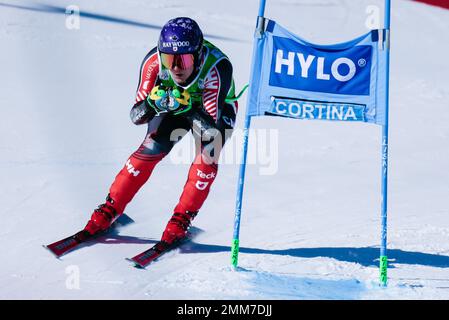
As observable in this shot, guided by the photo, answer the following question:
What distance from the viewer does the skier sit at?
6.84m

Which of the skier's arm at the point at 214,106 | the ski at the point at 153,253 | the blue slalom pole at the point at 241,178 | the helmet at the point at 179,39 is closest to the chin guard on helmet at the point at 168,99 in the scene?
the skier's arm at the point at 214,106

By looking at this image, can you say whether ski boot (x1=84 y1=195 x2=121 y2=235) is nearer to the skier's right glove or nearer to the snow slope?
the snow slope

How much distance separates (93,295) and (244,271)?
1.23 metres

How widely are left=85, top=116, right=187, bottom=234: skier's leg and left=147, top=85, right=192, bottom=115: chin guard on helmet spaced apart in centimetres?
21

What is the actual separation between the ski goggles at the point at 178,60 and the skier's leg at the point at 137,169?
1.74 ft

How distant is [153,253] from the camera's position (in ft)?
22.5

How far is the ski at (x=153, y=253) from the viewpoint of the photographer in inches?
263

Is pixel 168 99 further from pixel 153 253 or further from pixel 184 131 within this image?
pixel 153 253

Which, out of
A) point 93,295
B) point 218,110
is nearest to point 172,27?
point 218,110

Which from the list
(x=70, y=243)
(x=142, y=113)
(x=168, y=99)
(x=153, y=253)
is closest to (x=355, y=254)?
(x=153, y=253)

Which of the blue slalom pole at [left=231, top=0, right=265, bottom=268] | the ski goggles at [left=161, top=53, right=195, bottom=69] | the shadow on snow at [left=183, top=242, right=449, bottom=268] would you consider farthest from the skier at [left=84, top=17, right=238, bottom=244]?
the blue slalom pole at [left=231, top=0, right=265, bottom=268]

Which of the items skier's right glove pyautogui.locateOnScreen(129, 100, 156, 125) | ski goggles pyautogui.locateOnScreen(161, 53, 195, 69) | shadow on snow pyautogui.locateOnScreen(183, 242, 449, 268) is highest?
ski goggles pyautogui.locateOnScreen(161, 53, 195, 69)

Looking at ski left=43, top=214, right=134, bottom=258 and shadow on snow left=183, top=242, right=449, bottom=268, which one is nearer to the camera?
ski left=43, top=214, right=134, bottom=258
